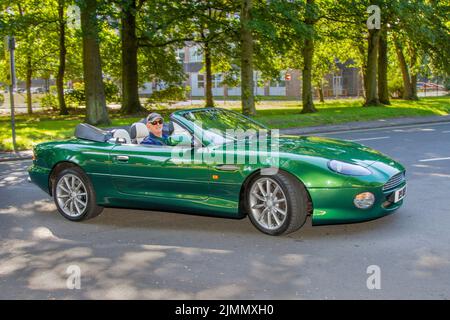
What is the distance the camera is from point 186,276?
520cm

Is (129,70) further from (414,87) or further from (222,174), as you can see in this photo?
(222,174)

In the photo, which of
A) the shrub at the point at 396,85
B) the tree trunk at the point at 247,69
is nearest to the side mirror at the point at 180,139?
the tree trunk at the point at 247,69

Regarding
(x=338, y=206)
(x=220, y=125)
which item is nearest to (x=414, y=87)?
(x=220, y=125)

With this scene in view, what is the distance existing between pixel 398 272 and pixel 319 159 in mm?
1599

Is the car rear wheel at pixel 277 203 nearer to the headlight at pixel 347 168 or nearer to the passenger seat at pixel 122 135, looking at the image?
the headlight at pixel 347 168

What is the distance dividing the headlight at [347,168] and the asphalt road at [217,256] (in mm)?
667

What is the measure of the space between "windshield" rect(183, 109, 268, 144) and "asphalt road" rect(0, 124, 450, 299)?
1.03m

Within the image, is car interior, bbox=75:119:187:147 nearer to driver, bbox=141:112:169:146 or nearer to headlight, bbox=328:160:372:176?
driver, bbox=141:112:169:146

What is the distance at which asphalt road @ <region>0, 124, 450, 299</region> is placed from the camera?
4828mm

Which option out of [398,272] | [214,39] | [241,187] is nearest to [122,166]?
[241,187]

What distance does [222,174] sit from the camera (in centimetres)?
652

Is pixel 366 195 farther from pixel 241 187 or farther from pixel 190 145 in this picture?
pixel 190 145

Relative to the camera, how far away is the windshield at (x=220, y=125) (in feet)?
22.8
